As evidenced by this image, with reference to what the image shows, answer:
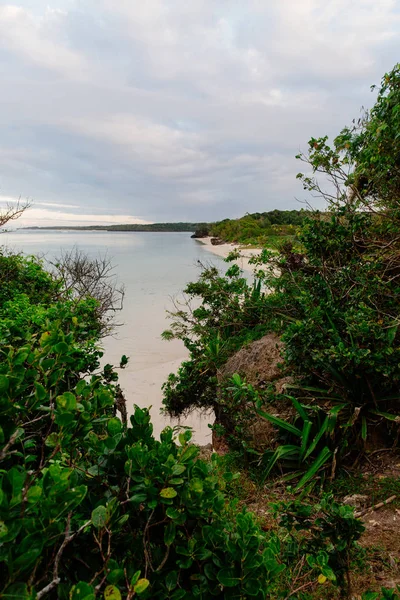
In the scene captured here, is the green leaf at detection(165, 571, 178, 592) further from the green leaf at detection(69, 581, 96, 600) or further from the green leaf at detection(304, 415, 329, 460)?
the green leaf at detection(304, 415, 329, 460)

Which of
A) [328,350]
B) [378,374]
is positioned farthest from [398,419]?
[328,350]

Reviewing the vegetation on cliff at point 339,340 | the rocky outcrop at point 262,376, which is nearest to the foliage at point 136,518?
the vegetation on cliff at point 339,340

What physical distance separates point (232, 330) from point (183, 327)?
111cm

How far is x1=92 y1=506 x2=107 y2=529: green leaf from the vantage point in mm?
908

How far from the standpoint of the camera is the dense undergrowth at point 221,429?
37.0 inches

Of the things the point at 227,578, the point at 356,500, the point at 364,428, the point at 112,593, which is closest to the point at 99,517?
the point at 112,593

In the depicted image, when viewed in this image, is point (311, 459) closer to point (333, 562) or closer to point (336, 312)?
point (336, 312)

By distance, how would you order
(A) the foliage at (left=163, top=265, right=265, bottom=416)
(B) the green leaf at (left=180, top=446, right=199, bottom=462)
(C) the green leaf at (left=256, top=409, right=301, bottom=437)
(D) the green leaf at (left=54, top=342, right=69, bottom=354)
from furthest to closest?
(A) the foliage at (left=163, top=265, right=265, bottom=416) → (C) the green leaf at (left=256, top=409, right=301, bottom=437) → (D) the green leaf at (left=54, top=342, right=69, bottom=354) → (B) the green leaf at (left=180, top=446, right=199, bottom=462)

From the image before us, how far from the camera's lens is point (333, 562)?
1685mm

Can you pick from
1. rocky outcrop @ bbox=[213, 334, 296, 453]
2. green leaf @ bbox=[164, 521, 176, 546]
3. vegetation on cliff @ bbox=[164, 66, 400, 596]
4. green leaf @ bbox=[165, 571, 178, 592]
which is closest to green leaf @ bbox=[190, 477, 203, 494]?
green leaf @ bbox=[164, 521, 176, 546]

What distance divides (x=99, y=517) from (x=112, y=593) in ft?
0.53

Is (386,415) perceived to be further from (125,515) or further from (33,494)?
(33,494)

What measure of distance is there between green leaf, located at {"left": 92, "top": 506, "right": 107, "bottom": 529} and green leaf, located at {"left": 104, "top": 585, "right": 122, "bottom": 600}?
5.3 inches

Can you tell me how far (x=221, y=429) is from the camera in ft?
16.4
